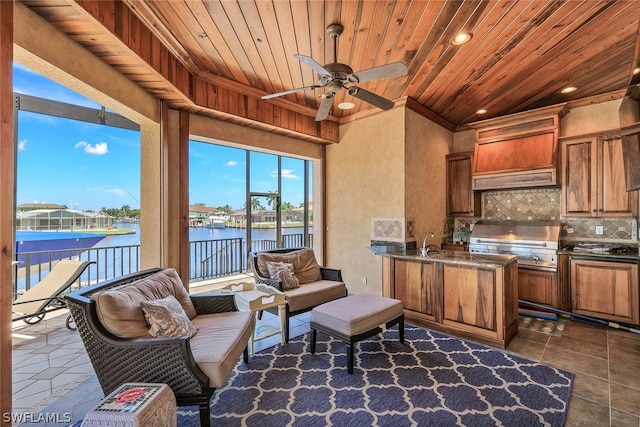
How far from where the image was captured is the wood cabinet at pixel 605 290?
331 cm

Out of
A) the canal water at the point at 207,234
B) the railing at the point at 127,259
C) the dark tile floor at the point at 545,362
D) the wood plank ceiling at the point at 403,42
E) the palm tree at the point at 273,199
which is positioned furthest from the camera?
the palm tree at the point at 273,199

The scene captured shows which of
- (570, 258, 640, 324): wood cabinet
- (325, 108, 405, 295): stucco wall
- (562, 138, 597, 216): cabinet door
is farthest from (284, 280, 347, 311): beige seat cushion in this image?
(562, 138, 597, 216): cabinet door

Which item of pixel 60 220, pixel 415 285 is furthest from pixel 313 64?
pixel 60 220

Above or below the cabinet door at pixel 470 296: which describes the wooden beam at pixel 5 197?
above

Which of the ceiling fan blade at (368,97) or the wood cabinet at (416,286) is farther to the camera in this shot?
the wood cabinet at (416,286)

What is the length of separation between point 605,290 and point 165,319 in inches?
188

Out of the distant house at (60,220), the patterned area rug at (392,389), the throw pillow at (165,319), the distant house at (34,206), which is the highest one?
the distant house at (34,206)

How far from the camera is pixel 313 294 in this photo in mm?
3426

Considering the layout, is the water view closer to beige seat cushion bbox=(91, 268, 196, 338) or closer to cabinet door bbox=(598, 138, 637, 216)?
beige seat cushion bbox=(91, 268, 196, 338)

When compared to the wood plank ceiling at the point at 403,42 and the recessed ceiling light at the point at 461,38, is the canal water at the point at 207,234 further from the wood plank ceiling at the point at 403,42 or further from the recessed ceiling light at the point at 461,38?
the recessed ceiling light at the point at 461,38

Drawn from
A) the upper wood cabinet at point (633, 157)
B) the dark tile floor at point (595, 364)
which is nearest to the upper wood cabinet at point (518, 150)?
the upper wood cabinet at point (633, 157)

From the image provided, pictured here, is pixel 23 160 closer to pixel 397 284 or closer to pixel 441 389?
pixel 397 284

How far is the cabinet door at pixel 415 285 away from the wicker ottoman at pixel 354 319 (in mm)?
633
